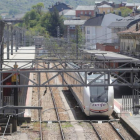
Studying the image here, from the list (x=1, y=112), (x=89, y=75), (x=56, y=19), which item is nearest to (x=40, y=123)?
(x=1, y=112)

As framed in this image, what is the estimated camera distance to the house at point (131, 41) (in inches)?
1193

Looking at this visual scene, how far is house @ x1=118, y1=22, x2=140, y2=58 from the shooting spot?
30312mm

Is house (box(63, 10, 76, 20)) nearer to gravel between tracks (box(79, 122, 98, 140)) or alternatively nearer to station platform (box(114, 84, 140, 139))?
station platform (box(114, 84, 140, 139))

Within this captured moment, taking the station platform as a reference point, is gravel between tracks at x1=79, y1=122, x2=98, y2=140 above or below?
below

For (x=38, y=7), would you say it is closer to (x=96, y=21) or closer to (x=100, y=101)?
(x=96, y=21)

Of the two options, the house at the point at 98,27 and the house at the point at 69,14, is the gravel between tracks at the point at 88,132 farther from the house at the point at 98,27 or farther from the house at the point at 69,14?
the house at the point at 69,14

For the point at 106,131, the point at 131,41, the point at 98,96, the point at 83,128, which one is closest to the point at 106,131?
the point at 106,131

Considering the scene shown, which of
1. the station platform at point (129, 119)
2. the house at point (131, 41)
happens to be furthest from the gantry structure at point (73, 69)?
the house at point (131, 41)

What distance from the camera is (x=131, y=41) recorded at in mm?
32812

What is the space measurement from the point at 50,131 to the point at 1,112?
2059 millimetres

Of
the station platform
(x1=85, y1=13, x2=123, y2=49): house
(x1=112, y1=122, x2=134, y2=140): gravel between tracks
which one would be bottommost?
(x1=112, y1=122, x2=134, y2=140): gravel between tracks

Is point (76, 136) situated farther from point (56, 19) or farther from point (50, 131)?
point (56, 19)

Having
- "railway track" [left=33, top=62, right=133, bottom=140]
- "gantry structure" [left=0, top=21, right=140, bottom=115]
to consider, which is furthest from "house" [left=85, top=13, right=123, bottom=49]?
"railway track" [left=33, top=62, right=133, bottom=140]

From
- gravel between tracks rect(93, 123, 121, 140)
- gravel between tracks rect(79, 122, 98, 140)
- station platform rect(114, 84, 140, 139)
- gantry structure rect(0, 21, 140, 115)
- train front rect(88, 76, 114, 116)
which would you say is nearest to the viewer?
gantry structure rect(0, 21, 140, 115)
